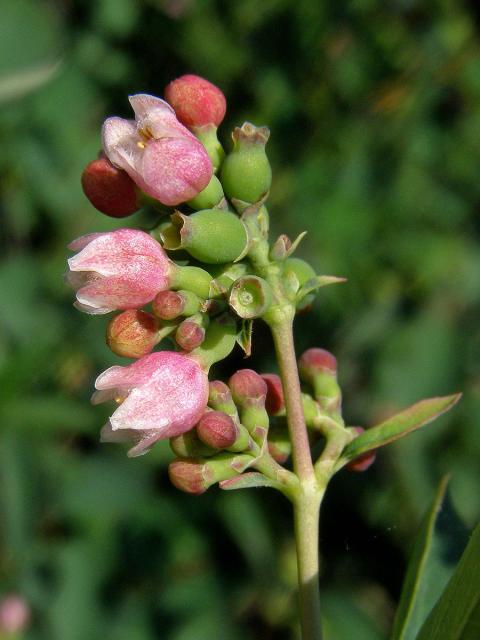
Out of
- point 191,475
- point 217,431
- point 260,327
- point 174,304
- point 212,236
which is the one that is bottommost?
point 260,327

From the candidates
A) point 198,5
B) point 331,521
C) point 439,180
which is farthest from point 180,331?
point 198,5

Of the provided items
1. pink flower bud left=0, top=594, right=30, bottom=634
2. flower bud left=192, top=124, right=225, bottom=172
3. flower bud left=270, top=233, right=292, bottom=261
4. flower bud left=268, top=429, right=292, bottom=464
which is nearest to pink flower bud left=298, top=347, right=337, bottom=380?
flower bud left=268, top=429, right=292, bottom=464

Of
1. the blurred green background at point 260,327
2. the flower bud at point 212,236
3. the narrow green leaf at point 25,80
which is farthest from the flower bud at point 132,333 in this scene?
the narrow green leaf at point 25,80

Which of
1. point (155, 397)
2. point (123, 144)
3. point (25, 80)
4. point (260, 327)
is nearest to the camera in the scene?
point (155, 397)

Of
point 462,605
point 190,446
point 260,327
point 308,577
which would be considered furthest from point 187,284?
point 260,327

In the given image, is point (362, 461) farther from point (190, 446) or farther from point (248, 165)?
point (248, 165)

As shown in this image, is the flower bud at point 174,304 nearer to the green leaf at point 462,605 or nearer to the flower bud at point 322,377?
the flower bud at point 322,377

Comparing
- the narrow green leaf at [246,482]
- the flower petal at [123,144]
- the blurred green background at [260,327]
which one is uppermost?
the flower petal at [123,144]
